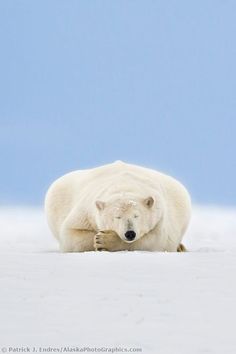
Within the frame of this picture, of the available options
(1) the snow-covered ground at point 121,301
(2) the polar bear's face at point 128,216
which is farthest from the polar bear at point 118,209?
(1) the snow-covered ground at point 121,301

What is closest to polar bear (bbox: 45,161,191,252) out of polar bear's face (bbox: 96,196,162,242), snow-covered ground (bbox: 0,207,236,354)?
polar bear's face (bbox: 96,196,162,242)

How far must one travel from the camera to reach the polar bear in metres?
15.2

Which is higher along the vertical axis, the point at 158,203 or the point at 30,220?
the point at 158,203

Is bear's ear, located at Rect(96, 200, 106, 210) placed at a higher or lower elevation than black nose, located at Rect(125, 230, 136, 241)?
higher

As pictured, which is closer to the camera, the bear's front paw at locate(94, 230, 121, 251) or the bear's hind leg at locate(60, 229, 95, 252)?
the bear's front paw at locate(94, 230, 121, 251)

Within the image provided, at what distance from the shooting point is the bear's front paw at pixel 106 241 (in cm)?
1523

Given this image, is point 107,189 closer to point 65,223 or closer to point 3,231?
point 65,223

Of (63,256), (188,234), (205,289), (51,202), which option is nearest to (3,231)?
(188,234)

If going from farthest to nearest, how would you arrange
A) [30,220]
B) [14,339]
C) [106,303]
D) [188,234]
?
1. [30,220]
2. [188,234]
3. [106,303]
4. [14,339]

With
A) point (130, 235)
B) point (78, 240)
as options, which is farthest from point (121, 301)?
point (78, 240)

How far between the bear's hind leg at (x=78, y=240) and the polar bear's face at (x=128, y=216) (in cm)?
59

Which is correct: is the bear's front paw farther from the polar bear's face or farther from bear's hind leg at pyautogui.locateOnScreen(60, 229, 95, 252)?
bear's hind leg at pyautogui.locateOnScreen(60, 229, 95, 252)

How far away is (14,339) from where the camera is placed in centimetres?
812

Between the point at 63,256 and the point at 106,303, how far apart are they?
4859mm
